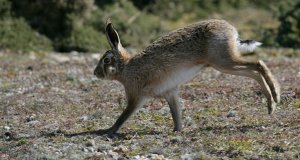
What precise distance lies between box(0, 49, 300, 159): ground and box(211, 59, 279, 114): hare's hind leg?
332mm

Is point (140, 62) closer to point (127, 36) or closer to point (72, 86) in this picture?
point (72, 86)

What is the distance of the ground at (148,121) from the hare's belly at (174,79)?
2.00 feet

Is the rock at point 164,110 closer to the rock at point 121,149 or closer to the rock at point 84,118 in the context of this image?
the rock at point 84,118

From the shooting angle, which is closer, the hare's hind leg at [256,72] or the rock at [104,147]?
the rock at [104,147]

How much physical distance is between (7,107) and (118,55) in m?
3.20

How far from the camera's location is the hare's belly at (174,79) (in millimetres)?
10625

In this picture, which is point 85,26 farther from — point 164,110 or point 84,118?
point 84,118

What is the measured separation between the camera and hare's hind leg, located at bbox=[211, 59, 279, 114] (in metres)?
10.3

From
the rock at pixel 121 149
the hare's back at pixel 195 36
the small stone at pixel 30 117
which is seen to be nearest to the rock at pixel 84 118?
the small stone at pixel 30 117

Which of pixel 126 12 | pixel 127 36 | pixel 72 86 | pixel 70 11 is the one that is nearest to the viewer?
pixel 72 86

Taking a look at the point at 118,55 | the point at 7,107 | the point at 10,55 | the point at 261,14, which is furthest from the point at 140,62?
the point at 261,14

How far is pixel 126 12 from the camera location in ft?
92.4

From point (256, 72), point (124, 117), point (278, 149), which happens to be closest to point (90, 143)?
point (124, 117)

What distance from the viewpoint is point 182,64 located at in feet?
34.7
